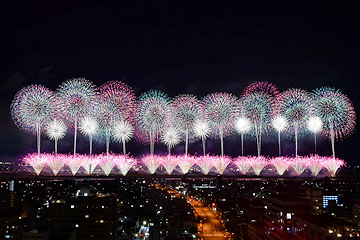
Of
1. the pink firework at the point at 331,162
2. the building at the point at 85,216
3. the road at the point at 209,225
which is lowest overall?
the road at the point at 209,225

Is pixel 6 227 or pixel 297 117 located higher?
pixel 297 117

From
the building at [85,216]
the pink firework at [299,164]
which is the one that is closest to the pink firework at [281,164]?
the pink firework at [299,164]

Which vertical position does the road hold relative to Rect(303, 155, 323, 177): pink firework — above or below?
below

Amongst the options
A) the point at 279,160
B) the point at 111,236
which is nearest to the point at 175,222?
the point at 111,236

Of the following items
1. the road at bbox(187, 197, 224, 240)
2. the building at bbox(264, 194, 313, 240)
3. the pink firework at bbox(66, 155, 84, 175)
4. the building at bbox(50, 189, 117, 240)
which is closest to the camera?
the building at bbox(264, 194, 313, 240)

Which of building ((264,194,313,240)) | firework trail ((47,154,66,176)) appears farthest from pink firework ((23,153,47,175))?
building ((264,194,313,240))

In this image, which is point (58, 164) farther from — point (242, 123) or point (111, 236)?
point (242, 123)

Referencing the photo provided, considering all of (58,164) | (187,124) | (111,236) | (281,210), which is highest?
(187,124)

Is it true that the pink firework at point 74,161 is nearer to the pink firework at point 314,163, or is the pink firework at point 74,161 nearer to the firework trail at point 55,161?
the firework trail at point 55,161

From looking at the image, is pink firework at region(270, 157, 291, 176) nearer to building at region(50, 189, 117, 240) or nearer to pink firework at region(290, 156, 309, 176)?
pink firework at region(290, 156, 309, 176)

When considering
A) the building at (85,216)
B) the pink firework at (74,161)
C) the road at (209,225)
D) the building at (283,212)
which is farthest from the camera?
the pink firework at (74,161)

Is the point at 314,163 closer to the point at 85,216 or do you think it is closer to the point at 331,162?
the point at 331,162
